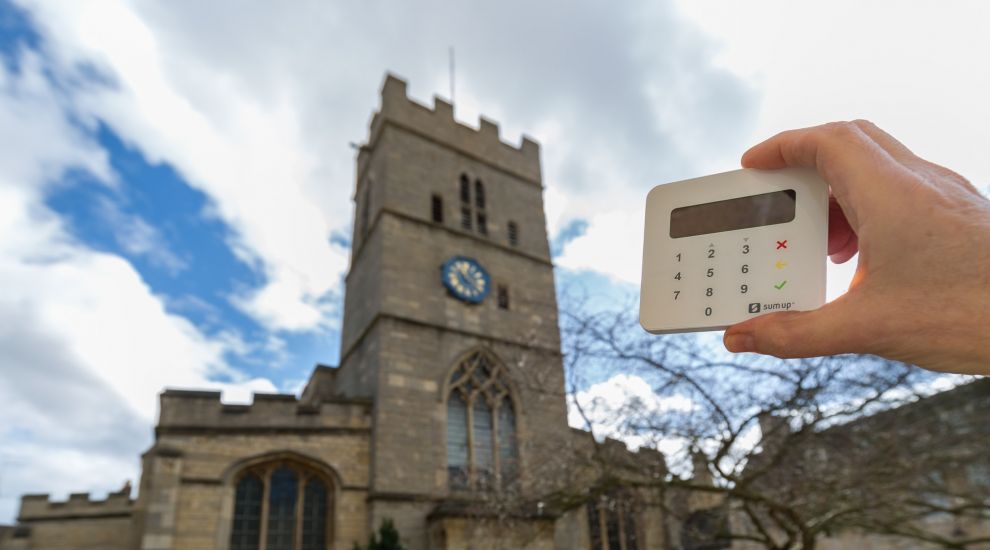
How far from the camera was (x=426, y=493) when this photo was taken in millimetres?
13750

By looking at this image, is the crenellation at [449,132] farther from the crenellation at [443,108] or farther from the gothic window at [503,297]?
the gothic window at [503,297]

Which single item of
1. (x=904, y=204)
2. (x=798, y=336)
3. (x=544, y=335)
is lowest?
(x=798, y=336)

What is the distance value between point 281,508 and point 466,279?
7.25 metres

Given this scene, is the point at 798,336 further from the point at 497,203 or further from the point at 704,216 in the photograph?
the point at 497,203

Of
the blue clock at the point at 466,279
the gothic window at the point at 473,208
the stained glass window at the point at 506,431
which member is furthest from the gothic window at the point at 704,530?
the gothic window at the point at 473,208

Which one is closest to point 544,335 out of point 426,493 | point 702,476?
point 426,493

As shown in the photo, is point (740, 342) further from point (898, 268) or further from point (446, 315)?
point (446, 315)

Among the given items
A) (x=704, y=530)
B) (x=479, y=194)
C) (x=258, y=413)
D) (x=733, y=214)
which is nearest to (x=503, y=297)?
(x=479, y=194)

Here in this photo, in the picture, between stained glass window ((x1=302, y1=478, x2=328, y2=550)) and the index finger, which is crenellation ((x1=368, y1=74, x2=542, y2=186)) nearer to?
stained glass window ((x1=302, y1=478, x2=328, y2=550))

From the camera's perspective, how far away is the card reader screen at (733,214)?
1400 millimetres

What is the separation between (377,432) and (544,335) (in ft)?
19.7

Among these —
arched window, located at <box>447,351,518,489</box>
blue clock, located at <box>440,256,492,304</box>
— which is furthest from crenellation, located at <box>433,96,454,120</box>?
arched window, located at <box>447,351,518,489</box>

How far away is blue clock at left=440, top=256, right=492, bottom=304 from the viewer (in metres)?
16.9

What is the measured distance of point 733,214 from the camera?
1.46m
